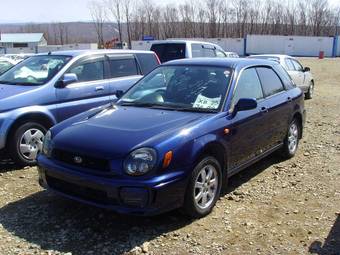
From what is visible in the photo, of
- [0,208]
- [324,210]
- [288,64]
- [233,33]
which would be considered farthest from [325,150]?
[233,33]

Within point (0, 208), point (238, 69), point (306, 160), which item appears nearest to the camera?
point (0, 208)

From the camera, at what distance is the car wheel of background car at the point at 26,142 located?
254 inches

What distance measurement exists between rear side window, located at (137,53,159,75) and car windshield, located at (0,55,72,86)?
163 centimetres

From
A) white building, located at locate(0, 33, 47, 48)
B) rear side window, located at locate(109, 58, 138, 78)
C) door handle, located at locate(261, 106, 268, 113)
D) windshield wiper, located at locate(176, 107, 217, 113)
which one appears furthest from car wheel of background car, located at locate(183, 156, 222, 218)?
white building, located at locate(0, 33, 47, 48)

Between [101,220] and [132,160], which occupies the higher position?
[132,160]

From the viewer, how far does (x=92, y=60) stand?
769 centimetres

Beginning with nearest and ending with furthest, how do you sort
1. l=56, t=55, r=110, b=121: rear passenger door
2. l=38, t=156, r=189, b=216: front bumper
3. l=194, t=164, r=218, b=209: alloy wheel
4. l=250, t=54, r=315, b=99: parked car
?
l=38, t=156, r=189, b=216: front bumper → l=194, t=164, r=218, b=209: alloy wheel → l=56, t=55, r=110, b=121: rear passenger door → l=250, t=54, r=315, b=99: parked car

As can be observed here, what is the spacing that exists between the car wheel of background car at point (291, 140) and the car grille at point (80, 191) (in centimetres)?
355

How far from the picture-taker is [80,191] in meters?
4.44

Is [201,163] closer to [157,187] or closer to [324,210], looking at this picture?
[157,187]

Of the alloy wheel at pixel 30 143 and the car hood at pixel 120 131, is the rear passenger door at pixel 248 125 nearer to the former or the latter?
the car hood at pixel 120 131

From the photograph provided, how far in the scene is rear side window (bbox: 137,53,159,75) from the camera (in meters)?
8.63

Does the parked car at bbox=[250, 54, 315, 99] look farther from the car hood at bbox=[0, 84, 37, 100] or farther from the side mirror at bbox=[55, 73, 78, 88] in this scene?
the car hood at bbox=[0, 84, 37, 100]

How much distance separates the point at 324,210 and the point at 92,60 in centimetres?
447
